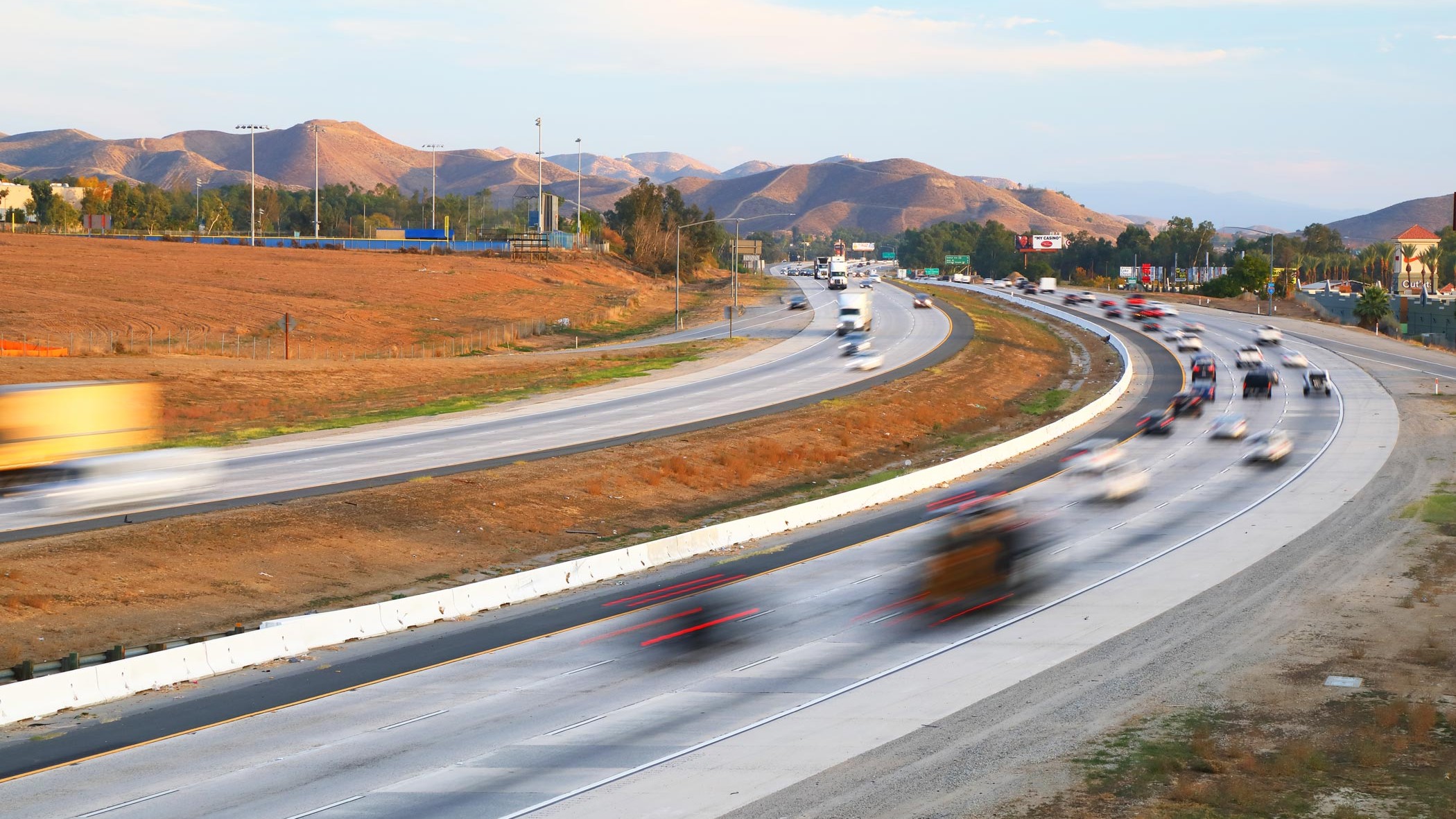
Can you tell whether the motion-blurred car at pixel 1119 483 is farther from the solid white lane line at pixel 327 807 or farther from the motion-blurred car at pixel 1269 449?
the solid white lane line at pixel 327 807

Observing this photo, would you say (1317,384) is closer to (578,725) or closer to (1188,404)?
(1188,404)

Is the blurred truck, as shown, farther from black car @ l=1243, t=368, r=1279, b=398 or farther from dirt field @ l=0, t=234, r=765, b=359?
black car @ l=1243, t=368, r=1279, b=398

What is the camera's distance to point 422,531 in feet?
118

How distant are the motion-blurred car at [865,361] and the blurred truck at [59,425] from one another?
5372cm

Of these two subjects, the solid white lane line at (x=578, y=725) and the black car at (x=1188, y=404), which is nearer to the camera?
the solid white lane line at (x=578, y=725)

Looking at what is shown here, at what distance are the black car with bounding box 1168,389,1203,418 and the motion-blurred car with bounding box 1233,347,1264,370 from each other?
18.3 m

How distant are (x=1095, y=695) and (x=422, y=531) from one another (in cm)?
2048

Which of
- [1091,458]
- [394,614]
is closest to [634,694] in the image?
[394,614]

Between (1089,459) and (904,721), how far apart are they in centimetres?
3063

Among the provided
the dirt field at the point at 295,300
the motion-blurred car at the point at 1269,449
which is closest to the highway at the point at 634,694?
the motion-blurred car at the point at 1269,449

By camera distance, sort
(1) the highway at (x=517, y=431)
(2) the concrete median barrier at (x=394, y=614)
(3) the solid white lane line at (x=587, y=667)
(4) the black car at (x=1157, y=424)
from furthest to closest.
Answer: (4) the black car at (x=1157, y=424) < (1) the highway at (x=517, y=431) < (3) the solid white lane line at (x=587, y=667) < (2) the concrete median barrier at (x=394, y=614)

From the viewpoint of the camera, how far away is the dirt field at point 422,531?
88.5ft

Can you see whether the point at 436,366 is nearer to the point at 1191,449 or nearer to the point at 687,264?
the point at 1191,449

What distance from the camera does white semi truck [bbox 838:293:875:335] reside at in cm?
9931
